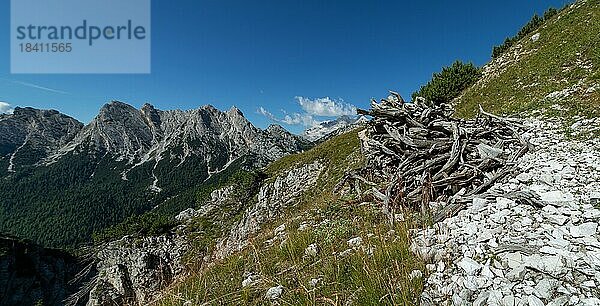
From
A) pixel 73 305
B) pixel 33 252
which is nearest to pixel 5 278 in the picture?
pixel 33 252

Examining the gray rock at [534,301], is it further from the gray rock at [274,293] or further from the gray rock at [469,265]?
the gray rock at [274,293]

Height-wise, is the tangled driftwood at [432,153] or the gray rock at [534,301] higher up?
the tangled driftwood at [432,153]

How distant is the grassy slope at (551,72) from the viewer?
1438cm

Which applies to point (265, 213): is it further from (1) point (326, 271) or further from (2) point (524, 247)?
(2) point (524, 247)

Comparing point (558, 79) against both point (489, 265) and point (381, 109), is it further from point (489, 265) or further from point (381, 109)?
point (489, 265)

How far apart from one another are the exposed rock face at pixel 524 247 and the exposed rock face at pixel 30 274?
128 meters

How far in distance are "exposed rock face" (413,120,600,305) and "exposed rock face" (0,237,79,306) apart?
420ft

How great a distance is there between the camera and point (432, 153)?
10.3m

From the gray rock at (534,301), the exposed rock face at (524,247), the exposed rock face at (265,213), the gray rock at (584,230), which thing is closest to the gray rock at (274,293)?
the exposed rock face at (524,247)

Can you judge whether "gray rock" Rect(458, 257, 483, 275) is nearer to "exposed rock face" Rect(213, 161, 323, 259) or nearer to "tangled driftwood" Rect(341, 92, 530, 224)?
"tangled driftwood" Rect(341, 92, 530, 224)

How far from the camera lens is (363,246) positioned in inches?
A: 250

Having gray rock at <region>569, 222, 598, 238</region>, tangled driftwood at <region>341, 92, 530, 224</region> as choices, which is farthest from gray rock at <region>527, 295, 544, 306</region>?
tangled driftwood at <region>341, 92, 530, 224</region>

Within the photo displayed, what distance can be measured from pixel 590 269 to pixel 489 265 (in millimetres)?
1123

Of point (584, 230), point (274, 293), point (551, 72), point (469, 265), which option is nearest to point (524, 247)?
point (469, 265)
